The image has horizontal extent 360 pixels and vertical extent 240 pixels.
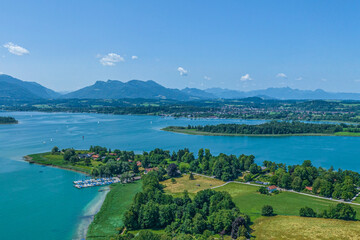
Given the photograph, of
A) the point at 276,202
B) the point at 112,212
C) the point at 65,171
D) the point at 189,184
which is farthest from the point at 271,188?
the point at 65,171

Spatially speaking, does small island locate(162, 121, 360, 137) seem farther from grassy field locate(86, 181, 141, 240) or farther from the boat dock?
grassy field locate(86, 181, 141, 240)

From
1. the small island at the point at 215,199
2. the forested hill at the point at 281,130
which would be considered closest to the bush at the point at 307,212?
the small island at the point at 215,199

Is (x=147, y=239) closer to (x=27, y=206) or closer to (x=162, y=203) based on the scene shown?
(x=162, y=203)

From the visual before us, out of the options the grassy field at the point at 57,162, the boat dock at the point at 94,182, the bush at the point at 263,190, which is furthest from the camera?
the grassy field at the point at 57,162

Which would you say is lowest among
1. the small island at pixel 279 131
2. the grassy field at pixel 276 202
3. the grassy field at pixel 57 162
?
the grassy field at pixel 276 202

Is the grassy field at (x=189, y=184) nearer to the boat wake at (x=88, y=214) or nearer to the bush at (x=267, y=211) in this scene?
the boat wake at (x=88, y=214)

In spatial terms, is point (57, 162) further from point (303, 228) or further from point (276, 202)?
point (303, 228)

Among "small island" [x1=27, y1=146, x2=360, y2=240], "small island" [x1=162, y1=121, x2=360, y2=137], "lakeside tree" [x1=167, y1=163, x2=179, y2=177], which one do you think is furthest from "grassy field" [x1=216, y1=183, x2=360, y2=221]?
"small island" [x1=162, y1=121, x2=360, y2=137]
